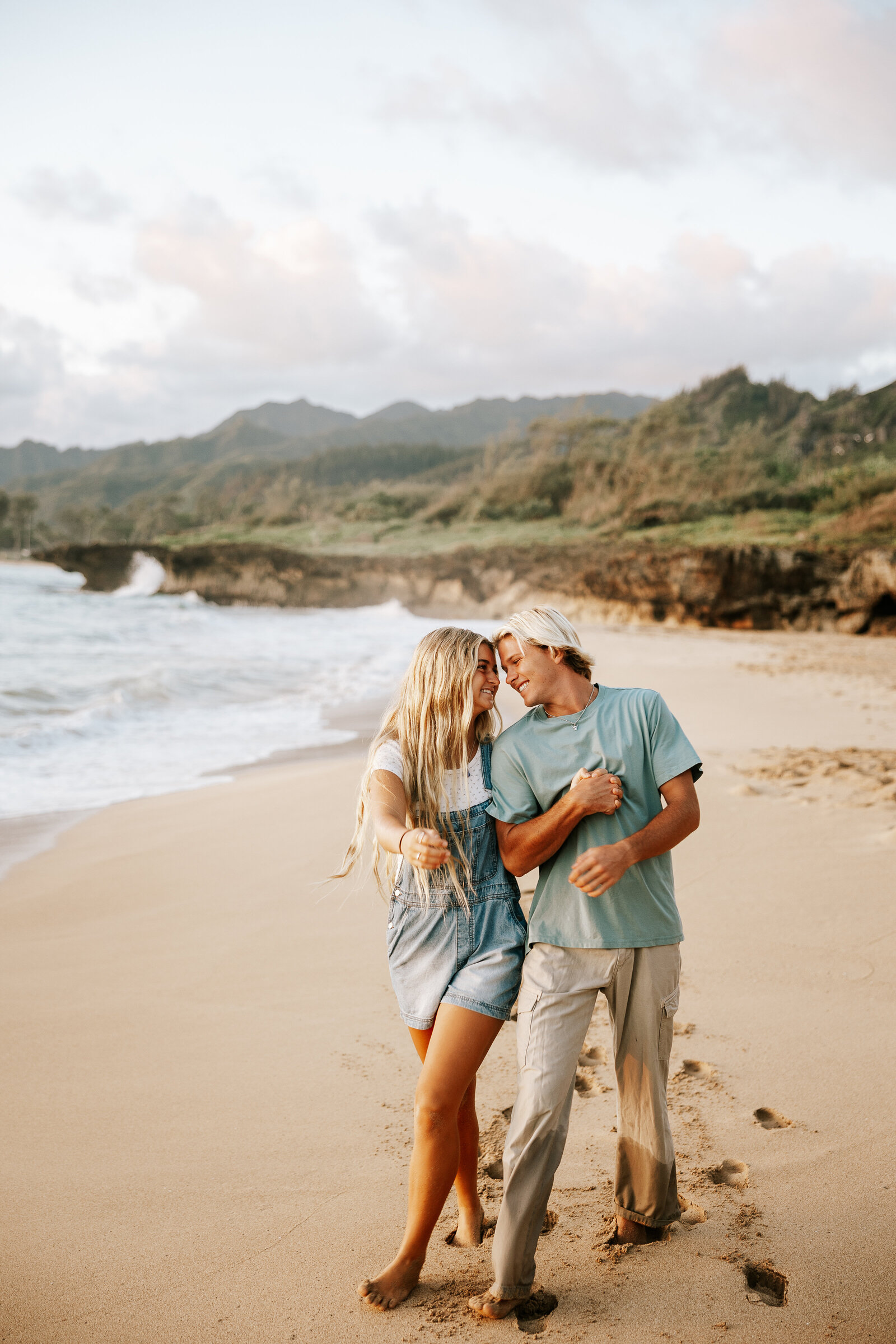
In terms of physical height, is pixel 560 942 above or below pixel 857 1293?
above

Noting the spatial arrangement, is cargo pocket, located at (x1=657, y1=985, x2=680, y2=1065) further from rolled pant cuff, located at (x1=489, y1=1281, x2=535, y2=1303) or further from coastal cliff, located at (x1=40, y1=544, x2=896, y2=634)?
coastal cliff, located at (x1=40, y1=544, x2=896, y2=634)

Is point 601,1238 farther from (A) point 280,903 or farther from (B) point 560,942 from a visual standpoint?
(A) point 280,903

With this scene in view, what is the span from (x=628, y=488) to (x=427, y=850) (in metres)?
24.9

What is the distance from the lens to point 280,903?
4320 mm

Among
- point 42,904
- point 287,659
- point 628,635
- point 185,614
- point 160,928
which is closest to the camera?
point 160,928

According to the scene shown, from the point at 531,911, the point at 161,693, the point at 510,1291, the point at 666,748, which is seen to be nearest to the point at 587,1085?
the point at 510,1291

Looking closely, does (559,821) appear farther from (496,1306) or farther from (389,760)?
(496,1306)

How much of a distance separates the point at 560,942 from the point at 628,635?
1592 centimetres

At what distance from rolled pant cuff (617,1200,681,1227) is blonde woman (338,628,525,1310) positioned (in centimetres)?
33

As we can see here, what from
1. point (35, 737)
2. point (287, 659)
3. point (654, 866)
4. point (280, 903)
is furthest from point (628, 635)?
point (654, 866)

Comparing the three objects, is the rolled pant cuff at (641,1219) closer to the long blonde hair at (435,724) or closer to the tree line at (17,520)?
the long blonde hair at (435,724)

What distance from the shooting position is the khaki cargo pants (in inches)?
71.2

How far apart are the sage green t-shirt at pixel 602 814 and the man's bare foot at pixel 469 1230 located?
2.29ft

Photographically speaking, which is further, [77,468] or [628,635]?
[77,468]
